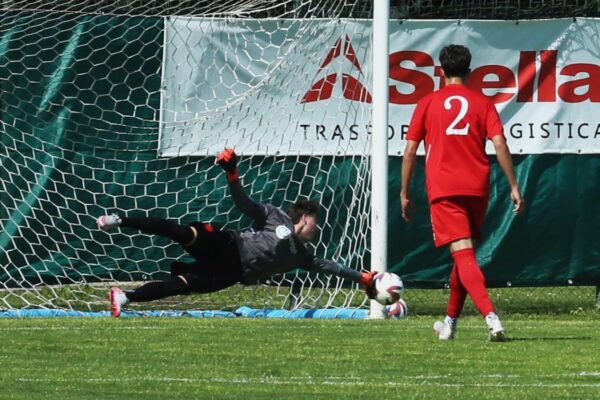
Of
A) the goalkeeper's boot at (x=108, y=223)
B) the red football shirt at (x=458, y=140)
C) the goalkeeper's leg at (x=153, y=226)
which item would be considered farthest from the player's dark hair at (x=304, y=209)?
the red football shirt at (x=458, y=140)

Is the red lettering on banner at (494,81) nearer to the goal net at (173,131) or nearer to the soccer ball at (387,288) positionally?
the goal net at (173,131)

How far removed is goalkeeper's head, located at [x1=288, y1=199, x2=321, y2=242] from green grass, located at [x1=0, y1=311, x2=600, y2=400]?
29.9 inches

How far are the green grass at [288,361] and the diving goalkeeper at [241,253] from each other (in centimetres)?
39

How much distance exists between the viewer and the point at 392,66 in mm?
12383

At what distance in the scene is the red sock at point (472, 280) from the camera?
8.38 metres

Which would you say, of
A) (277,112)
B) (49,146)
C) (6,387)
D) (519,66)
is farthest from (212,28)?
(6,387)

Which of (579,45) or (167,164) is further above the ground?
(579,45)

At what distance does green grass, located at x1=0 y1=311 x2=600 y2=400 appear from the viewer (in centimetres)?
638

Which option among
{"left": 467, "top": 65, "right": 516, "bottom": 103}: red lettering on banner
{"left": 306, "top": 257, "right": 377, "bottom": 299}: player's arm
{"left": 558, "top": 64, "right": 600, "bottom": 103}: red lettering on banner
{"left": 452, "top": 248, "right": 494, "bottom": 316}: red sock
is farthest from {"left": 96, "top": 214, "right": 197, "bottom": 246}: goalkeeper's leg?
{"left": 558, "top": 64, "right": 600, "bottom": 103}: red lettering on banner

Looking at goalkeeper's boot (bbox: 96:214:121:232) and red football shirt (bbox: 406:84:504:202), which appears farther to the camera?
goalkeeper's boot (bbox: 96:214:121:232)

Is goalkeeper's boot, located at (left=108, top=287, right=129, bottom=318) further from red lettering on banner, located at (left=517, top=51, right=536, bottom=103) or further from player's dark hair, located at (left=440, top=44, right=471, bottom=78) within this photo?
red lettering on banner, located at (left=517, top=51, right=536, bottom=103)

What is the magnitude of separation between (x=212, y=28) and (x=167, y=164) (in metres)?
1.23

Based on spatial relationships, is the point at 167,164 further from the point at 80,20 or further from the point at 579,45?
the point at 579,45

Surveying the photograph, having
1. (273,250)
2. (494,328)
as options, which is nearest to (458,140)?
(494,328)
